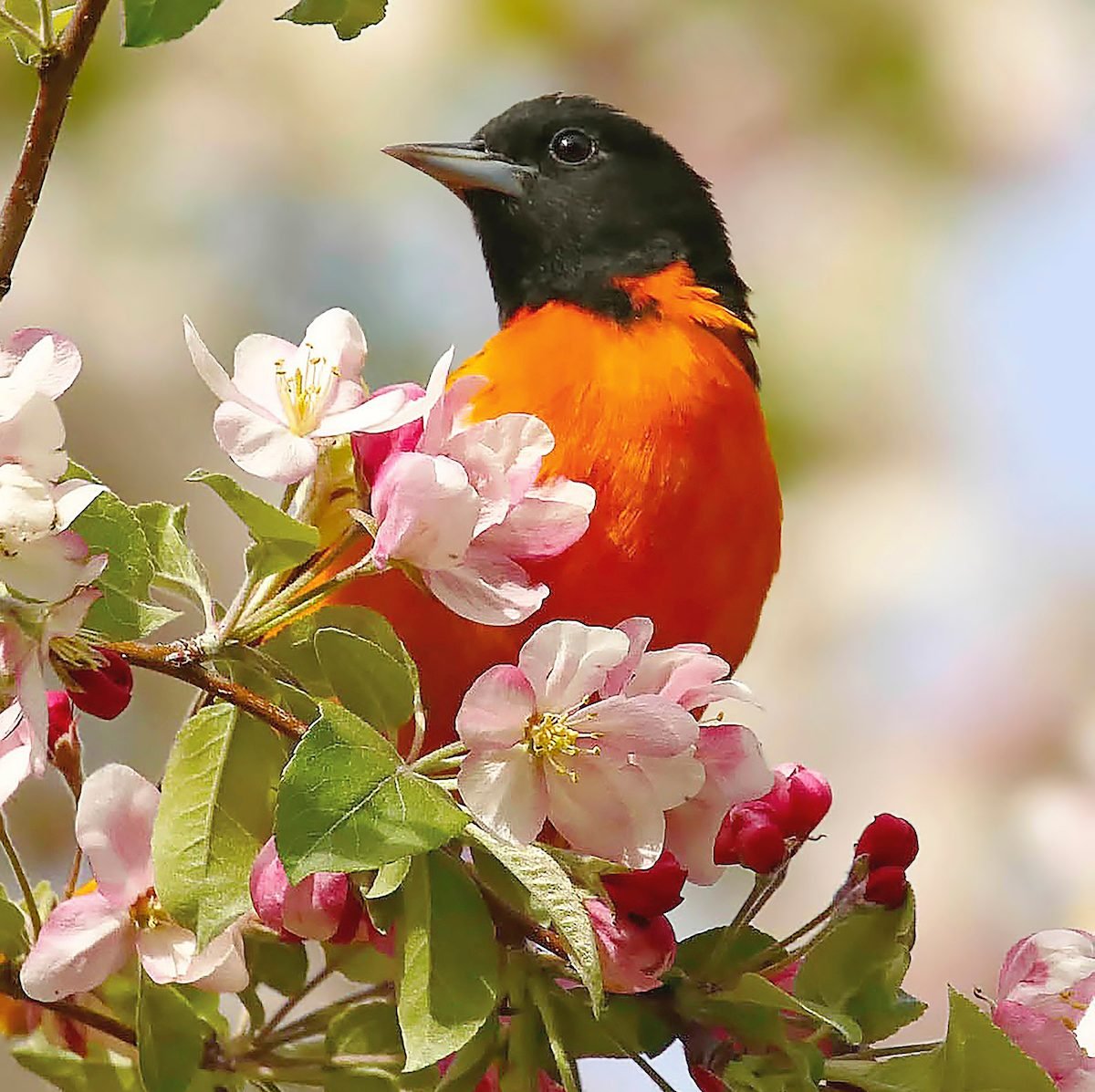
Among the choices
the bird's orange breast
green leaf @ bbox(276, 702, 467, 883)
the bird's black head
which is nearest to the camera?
green leaf @ bbox(276, 702, 467, 883)

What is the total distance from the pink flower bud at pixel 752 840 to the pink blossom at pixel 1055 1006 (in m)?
0.15

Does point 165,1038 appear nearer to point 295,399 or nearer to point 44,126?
point 295,399

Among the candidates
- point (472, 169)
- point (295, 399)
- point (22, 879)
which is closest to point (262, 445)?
point (295, 399)

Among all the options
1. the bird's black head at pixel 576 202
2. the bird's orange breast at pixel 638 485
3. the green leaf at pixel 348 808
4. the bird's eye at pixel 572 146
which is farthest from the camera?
the bird's eye at pixel 572 146

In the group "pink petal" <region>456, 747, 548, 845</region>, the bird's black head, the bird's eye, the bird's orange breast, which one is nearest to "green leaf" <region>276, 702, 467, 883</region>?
"pink petal" <region>456, 747, 548, 845</region>

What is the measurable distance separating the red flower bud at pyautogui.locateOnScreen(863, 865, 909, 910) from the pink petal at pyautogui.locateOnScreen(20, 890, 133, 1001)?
382mm

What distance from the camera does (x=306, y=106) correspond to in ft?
11.7

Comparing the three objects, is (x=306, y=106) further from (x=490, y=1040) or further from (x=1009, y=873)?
(x=490, y=1040)

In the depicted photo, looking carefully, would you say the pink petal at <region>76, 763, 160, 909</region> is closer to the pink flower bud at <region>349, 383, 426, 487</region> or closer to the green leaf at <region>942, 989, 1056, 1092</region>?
the pink flower bud at <region>349, 383, 426, 487</region>

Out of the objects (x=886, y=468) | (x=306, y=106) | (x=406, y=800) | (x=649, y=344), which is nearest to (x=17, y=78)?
(x=306, y=106)

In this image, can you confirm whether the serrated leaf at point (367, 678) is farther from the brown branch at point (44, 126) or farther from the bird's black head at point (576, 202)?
the bird's black head at point (576, 202)

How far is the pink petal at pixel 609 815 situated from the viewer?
825 mm

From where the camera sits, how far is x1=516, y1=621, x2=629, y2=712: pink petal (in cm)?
81

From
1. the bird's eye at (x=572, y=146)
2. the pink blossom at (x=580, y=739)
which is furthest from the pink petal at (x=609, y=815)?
the bird's eye at (x=572, y=146)
